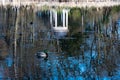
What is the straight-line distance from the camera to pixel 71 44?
21203 millimetres

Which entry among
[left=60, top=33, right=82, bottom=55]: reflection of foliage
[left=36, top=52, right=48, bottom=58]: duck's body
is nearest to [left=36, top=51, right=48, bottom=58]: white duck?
[left=36, top=52, right=48, bottom=58]: duck's body

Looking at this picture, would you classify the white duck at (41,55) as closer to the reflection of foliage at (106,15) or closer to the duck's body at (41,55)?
the duck's body at (41,55)

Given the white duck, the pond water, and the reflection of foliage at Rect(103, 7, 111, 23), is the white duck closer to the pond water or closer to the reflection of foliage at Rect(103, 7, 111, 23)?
the pond water

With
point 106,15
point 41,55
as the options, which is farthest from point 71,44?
point 106,15

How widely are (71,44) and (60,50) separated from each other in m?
1.59

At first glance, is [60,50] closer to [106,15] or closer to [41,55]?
[41,55]

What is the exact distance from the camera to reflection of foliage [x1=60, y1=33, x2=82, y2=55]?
1973 cm

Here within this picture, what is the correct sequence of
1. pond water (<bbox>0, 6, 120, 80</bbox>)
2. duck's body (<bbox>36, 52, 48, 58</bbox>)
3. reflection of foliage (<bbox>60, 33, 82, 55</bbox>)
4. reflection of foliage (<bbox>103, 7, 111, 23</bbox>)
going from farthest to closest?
1. reflection of foliage (<bbox>103, 7, 111, 23</bbox>)
2. reflection of foliage (<bbox>60, 33, 82, 55</bbox>)
3. duck's body (<bbox>36, 52, 48, 58</bbox>)
4. pond water (<bbox>0, 6, 120, 80</bbox>)

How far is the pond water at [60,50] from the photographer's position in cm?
1534

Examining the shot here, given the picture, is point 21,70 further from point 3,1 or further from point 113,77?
point 3,1

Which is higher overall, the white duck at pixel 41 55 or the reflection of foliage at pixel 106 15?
the reflection of foliage at pixel 106 15

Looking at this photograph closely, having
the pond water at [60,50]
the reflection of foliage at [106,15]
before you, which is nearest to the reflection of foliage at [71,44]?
the pond water at [60,50]

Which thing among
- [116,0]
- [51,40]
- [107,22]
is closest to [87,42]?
[51,40]

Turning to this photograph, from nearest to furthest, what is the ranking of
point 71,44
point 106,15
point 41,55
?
1. point 41,55
2. point 71,44
3. point 106,15
